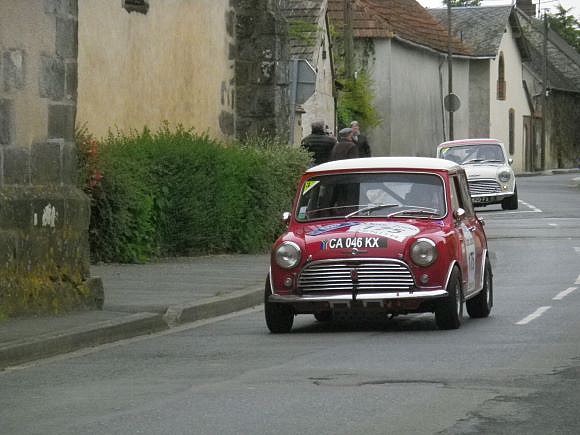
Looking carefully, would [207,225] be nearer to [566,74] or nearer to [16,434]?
[16,434]

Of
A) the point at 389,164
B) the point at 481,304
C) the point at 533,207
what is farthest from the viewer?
the point at 533,207

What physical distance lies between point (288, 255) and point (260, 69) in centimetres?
1600

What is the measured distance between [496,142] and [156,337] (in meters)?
27.5

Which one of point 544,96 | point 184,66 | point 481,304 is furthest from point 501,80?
point 481,304

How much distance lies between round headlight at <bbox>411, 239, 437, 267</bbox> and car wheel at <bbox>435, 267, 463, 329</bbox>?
0.28 m

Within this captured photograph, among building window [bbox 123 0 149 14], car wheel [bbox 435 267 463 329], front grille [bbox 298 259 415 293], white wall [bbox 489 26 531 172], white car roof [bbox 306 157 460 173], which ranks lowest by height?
car wheel [bbox 435 267 463 329]

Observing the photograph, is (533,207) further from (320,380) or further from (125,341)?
(320,380)

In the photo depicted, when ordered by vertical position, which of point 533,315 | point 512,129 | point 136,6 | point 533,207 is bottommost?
point 533,315

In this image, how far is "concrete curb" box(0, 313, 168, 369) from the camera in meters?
12.4

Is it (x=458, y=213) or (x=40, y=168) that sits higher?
(x=40, y=168)

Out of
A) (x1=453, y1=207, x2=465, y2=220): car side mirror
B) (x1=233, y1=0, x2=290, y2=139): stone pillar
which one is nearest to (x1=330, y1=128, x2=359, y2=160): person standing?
(x1=233, y1=0, x2=290, y2=139): stone pillar

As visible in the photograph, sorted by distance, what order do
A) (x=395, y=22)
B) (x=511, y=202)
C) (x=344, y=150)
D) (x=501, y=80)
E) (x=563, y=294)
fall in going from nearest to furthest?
1. (x=563, y=294)
2. (x=344, y=150)
3. (x=511, y=202)
4. (x=395, y=22)
5. (x=501, y=80)

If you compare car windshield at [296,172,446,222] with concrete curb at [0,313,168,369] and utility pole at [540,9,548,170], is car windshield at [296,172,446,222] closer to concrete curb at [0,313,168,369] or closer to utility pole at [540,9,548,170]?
concrete curb at [0,313,168,369]

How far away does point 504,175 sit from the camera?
3941 cm
